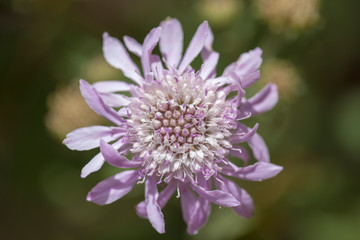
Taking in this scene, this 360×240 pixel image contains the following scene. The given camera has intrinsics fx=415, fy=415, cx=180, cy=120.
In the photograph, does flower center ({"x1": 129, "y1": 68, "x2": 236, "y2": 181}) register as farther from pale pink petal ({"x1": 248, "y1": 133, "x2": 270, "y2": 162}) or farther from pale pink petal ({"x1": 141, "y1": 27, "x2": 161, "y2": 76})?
pale pink petal ({"x1": 248, "y1": 133, "x2": 270, "y2": 162})

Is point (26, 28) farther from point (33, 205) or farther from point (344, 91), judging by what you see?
point (344, 91)

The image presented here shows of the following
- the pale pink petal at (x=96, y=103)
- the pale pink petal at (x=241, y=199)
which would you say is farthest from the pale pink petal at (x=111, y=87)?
the pale pink petal at (x=241, y=199)

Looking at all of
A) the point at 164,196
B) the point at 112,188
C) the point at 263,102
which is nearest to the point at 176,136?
the point at 164,196

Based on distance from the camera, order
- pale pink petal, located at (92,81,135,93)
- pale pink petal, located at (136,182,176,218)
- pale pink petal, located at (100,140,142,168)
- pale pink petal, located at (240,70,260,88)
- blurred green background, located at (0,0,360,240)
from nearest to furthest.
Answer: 1. pale pink petal, located at (100,140,142,168)
2. pale pink petal, located at (240,70,260,88)
3. pale pink petal, located at (136,182,176,218)
4. pale pink petal, located at (92,81,135,93)
5. blurred green background, located at (0,0,360,240)

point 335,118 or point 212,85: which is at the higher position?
point 212,85

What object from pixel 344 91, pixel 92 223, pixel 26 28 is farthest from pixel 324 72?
pixel 26 28

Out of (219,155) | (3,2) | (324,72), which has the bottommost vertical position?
(219,155)

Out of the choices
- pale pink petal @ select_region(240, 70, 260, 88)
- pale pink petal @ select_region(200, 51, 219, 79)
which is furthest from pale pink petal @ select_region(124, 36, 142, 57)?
pale pink petal @ select_region(240, 70, 260, 88)
